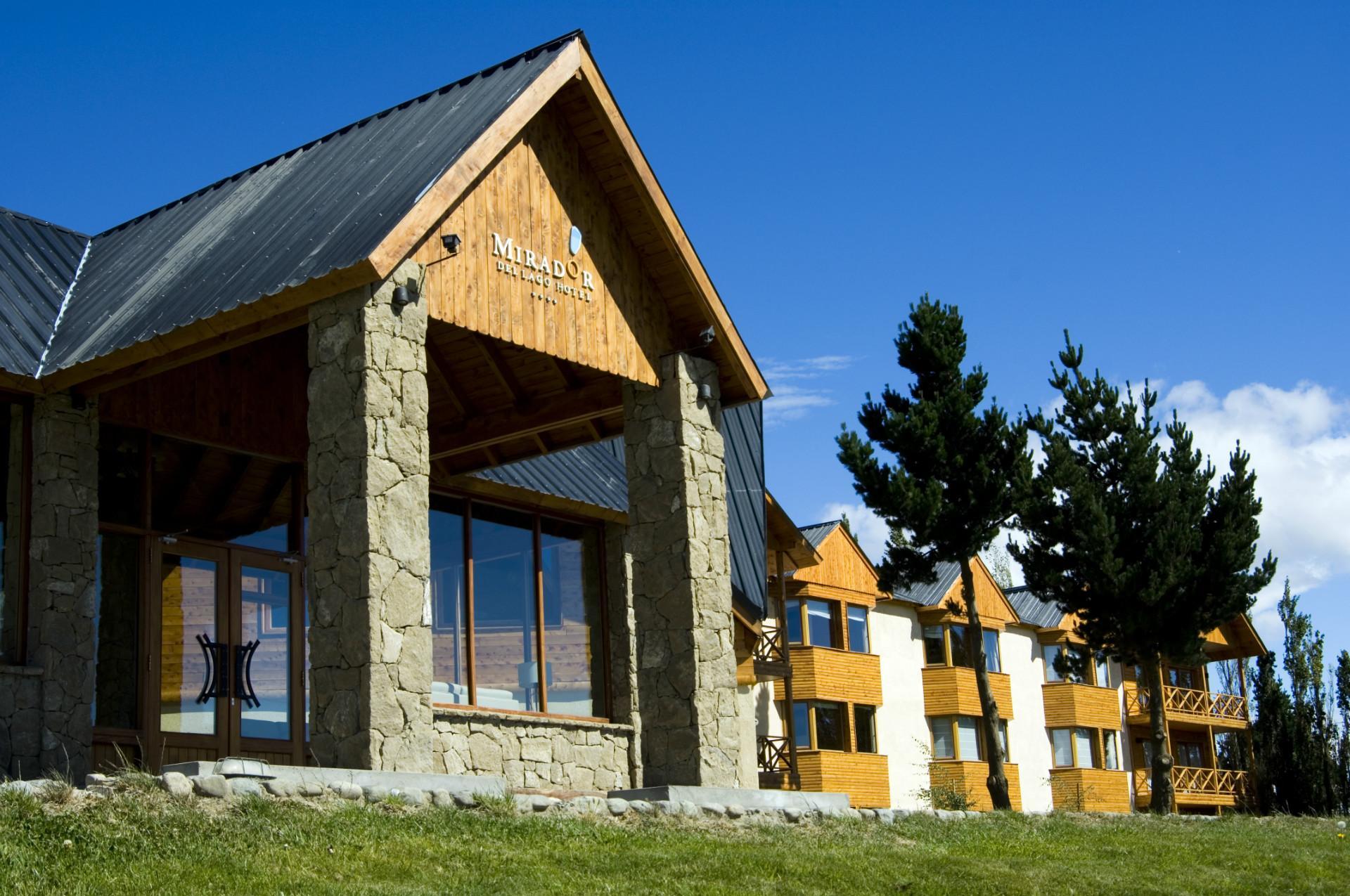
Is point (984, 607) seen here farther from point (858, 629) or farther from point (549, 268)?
point (549, 268)

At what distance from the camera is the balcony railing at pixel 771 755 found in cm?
3341

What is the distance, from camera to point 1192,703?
5112cm

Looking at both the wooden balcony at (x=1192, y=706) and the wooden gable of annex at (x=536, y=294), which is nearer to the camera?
the wooden gable of annex at (x=536, y=294)

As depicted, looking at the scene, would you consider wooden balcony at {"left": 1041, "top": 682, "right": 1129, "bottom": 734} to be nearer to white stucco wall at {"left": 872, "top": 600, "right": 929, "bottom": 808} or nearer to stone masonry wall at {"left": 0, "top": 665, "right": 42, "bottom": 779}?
white stucco wall at {"left": 872, "top": 600, "right": 929, "bottom": 808}

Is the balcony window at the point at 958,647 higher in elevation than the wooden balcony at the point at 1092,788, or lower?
higher

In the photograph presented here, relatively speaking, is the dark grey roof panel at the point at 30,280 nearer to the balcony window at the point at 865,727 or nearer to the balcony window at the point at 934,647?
the balcony window at the point at 865,727

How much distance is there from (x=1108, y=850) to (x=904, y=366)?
14995mm

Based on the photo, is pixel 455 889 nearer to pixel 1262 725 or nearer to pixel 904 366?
pixel 904 366

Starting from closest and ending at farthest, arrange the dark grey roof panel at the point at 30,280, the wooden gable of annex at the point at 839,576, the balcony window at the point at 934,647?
the dark grey roof panel at the point at 30,280, the wooden gable of annex at the point at 839,576, the balcony window at the point at 934,647

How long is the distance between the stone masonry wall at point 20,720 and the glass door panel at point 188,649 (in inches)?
56.1

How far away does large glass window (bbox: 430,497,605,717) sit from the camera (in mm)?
17812

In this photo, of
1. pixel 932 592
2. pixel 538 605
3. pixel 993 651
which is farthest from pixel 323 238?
pixel 993 651

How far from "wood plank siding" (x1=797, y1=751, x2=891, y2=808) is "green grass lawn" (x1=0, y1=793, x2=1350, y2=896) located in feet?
74.2

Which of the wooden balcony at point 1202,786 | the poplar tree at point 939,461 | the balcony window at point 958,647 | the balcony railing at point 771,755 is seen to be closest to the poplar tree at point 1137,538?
the poplar tree at point 939,461
